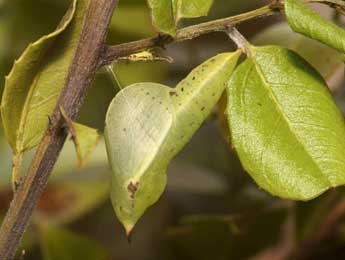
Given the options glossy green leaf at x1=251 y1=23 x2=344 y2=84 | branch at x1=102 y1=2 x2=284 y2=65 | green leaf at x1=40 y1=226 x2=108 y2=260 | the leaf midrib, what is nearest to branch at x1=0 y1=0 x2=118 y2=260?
branch at x1=102 y1=2 x2=284 y2=65

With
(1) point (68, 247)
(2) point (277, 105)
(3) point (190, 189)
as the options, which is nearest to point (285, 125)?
(2) point (277, 105)

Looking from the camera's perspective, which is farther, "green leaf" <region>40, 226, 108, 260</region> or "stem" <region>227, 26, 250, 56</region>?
"green leaf" <region>40, 226, 108, 260</region>

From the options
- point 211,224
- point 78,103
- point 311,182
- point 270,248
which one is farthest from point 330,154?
point 270,248

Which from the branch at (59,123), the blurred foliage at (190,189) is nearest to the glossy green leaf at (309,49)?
the blurred foliage at (190,189)

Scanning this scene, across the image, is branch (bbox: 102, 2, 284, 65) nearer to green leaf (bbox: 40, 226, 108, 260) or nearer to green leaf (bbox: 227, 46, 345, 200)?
green leaf (bbox: 227, 46, 345, 200)

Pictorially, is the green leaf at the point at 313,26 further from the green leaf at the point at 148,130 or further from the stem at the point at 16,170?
the stem at the point at 16,170

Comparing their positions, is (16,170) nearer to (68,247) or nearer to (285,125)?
(285,125)
